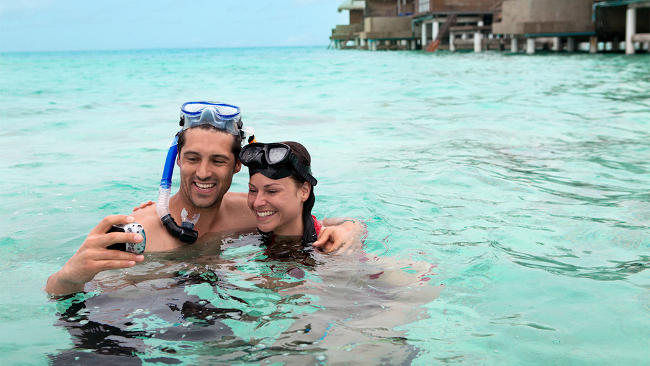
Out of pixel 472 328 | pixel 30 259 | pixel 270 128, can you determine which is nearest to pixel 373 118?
pixel 270 128

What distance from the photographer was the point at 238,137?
462 centimetres

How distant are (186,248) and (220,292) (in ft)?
2.22

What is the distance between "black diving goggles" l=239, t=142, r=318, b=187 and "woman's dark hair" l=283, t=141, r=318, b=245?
0.05 m

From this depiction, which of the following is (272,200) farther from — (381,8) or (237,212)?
(381,8)

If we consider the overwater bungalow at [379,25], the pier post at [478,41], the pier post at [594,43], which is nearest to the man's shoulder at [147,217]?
the pier post at [594,43]

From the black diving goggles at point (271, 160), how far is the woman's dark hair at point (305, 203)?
2.2 inches

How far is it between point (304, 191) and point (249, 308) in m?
1.09

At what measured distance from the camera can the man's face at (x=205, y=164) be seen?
4.39 m

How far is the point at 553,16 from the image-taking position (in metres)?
34.7

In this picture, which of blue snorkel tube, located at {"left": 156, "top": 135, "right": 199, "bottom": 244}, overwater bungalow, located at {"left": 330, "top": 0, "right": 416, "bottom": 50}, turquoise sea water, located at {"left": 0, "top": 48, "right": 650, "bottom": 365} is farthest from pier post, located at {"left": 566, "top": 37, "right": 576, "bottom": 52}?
blue snorkel tube, located at {"left": 156, "top": 135, "right": 199, "bottom": 244}

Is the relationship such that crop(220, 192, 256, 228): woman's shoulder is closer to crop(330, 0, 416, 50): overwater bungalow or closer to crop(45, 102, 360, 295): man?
crop(45, 102, 360, 295): man

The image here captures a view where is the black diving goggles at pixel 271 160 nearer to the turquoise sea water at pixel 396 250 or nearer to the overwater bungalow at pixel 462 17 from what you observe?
the turquoise sea water at pixel 396 250

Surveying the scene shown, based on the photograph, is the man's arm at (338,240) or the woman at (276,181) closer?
the woman at (276,181)

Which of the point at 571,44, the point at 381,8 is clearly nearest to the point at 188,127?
the point at 571,44
